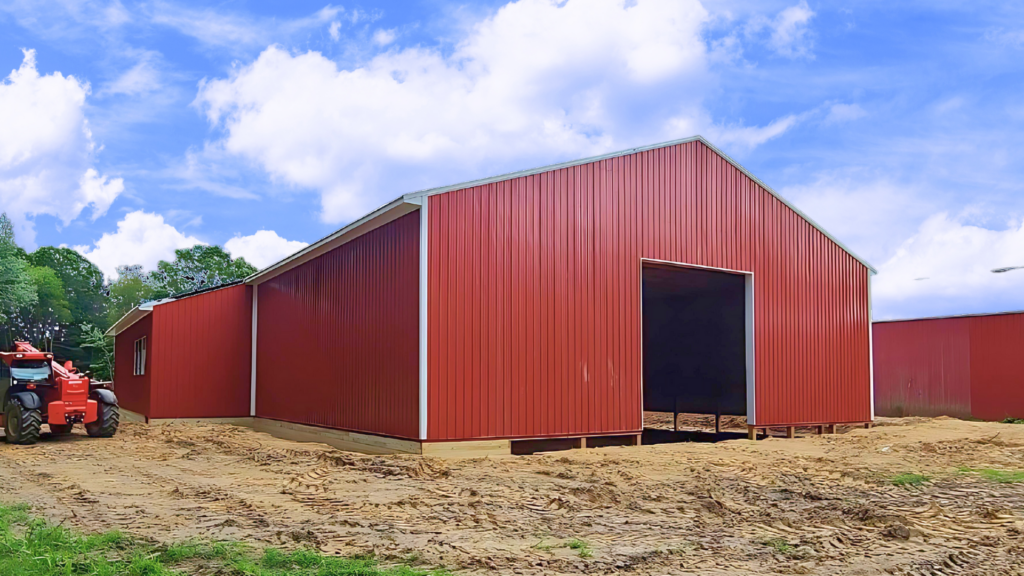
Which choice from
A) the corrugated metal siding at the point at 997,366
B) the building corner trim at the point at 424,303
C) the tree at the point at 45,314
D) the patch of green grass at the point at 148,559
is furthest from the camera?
the tree at the point at 45,314

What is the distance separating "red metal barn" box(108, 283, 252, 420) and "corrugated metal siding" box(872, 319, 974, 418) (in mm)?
20101

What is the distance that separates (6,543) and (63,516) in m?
1.77

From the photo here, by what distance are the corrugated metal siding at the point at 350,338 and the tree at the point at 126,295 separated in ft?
135

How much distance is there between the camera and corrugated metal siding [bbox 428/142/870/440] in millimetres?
12492

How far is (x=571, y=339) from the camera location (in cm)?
1366

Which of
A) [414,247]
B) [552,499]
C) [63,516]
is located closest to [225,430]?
[414,247]

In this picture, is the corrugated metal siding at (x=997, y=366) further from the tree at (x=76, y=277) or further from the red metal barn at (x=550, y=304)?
the tree at (x=76, y=277)

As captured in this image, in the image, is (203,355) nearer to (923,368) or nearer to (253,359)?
(253,359)

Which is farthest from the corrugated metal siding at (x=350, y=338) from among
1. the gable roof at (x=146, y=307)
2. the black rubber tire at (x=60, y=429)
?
the black rubber tire at (x=60, y=429)

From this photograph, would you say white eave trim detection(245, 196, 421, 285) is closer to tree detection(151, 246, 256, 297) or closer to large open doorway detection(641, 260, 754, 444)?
large open doorway detection(641, 260, 754, 444)

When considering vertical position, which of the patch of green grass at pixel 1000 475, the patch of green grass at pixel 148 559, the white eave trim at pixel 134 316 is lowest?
the patch of green grass at pixel 1000 475

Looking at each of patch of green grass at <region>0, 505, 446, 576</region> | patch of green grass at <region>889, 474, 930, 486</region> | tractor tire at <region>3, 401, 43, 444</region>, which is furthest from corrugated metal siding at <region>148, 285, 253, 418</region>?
patch of green grass at <region>889, 474, 930, 486</region>

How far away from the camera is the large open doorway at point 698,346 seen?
18.2 m

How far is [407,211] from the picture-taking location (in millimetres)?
12594
